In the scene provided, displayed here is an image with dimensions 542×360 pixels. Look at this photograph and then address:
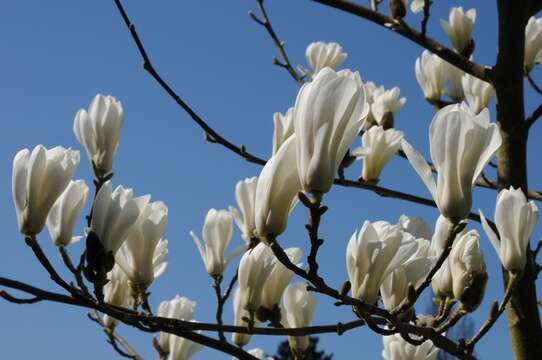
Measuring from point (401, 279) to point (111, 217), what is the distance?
1.63 feet

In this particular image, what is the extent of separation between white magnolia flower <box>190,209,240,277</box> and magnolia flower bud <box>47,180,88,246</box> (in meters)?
0.40

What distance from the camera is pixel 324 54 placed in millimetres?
3047

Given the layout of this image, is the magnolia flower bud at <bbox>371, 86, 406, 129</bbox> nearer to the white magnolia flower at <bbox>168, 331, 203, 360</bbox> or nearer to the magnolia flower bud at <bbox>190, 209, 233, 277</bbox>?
the magnolia flower bud at <bbox>190, 209, 233, 277</bbox>

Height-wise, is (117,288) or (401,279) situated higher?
(117,288)

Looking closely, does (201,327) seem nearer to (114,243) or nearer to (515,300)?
(114,243)

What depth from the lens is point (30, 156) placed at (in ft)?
4.84

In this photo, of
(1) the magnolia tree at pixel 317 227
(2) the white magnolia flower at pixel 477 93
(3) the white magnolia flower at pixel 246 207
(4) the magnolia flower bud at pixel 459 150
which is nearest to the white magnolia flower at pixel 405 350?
(1) the magnolia tree at pixel 317 227

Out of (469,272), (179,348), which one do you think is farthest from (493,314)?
(179,348)

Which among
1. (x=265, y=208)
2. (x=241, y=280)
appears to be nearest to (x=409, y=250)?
(x=265, y=208)

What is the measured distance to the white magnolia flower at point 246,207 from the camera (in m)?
1.88

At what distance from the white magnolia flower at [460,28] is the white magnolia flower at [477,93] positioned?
10cm

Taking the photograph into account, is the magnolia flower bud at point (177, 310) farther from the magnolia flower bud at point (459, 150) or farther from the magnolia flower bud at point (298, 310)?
the magnolia flower bud at point (459, 150)

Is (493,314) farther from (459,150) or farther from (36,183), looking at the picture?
(36,183)

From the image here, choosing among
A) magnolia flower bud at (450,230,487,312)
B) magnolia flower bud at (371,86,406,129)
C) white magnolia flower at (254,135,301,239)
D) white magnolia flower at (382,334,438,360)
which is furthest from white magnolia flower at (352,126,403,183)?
white magnolia flower at (254,135,301,239)
